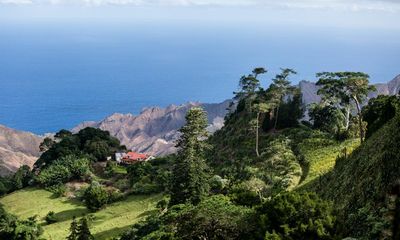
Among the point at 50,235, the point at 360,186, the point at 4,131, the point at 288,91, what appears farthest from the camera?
the point at 4,131

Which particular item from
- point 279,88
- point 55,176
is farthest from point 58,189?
point 279,88

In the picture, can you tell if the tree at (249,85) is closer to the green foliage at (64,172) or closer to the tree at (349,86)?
the tree at (349,86)

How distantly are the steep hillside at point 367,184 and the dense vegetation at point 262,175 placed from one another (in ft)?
0.23

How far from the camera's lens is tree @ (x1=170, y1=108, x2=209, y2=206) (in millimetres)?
35719

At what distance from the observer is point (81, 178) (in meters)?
57.8

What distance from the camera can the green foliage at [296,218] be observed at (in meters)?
18.6

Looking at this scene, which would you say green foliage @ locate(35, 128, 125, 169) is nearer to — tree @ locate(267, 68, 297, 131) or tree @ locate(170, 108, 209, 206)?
tree @ locate(267, 68, 297, 131)

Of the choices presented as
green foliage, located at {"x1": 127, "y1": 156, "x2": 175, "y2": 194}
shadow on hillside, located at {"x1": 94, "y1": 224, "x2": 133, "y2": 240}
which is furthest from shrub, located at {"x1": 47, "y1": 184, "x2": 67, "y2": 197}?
shadow on hillside, located at {"x1": 94, "y1": 224, "x2": 133, "y2": 240}

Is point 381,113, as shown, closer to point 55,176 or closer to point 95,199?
point 95,199

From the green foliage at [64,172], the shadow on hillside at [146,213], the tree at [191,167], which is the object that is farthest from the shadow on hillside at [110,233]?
the green foliage at [64,172]

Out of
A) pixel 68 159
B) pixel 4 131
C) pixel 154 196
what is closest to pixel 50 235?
pixel 154 196

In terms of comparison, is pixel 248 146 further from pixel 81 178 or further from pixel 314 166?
pixel 81 178

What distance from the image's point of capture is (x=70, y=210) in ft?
157

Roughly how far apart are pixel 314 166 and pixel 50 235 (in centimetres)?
2268
